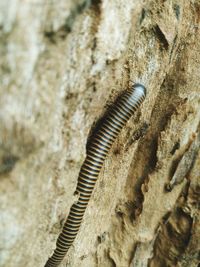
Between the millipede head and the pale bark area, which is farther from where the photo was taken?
the millipede head

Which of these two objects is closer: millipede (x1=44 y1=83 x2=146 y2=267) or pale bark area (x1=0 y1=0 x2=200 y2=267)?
pale bark area (x1=0 y1=0 x2=200 y2=267)

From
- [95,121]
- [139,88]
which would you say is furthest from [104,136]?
[139,88]

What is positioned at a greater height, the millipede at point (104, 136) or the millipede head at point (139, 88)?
the millipede head at point (139, 88)

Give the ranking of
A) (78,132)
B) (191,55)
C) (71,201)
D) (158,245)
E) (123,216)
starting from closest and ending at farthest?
(78,132) < (71,201) < (191,55) < (123,216) < (158,245)

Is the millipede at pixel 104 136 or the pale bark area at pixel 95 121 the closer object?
the pale bark area at pixel 95 121

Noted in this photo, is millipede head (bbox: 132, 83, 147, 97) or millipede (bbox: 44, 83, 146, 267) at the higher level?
millipede head (bbox: 132, 83, 147, 97)

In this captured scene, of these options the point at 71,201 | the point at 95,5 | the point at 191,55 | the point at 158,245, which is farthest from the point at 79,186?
the point at 158,245

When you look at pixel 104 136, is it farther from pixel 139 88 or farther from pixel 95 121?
pixel 139 88

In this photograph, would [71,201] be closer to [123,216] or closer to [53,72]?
[53,72]
